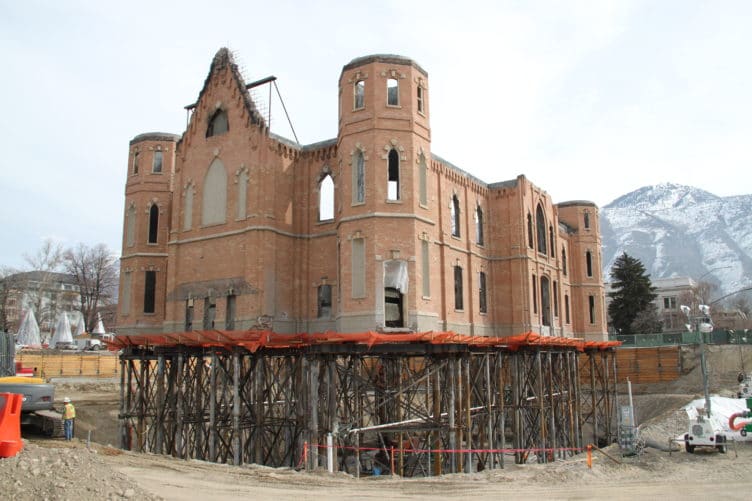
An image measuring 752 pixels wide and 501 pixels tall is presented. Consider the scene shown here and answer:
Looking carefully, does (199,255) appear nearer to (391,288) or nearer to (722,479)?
(391,288)

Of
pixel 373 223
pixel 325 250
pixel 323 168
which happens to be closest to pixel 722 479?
pixel 373 223

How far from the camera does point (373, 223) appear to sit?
25.2 meters

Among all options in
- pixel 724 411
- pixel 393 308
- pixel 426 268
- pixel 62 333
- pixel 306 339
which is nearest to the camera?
pixel 306 339

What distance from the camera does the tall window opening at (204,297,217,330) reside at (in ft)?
95.2

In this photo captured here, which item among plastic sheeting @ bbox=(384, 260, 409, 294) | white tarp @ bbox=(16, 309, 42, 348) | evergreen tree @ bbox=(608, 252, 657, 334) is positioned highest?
evergreen tree @ bbox=(608, 252, 657, 334)

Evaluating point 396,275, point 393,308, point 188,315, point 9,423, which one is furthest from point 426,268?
point 9,423

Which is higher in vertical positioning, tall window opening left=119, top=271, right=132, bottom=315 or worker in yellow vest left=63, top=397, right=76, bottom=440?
tall window opening left=119, top=271, right=132, bottom=315

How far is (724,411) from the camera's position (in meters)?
30.5

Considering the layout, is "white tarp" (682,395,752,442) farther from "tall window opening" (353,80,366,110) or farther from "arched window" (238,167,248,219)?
"arched window" (238,167,248,219)

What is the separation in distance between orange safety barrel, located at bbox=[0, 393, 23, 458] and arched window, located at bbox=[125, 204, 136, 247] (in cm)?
2459

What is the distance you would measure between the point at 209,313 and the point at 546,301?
2167cm

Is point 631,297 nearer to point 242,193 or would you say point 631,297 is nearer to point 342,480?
point 242,193

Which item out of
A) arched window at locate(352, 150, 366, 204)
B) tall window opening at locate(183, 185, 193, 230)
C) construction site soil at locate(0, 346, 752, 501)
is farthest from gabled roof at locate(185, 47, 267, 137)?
construction site soil at locate(0, 346, 752, 501)

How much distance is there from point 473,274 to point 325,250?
381 inches
